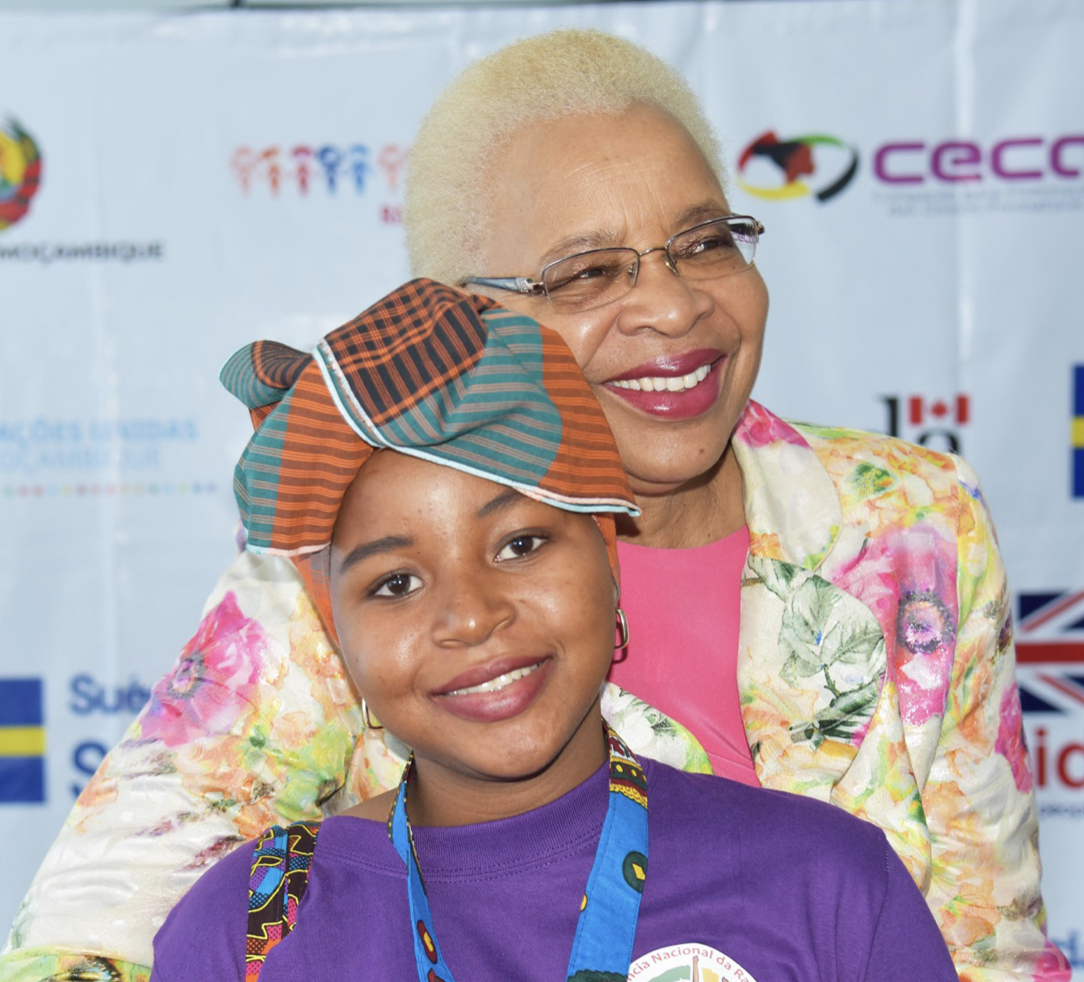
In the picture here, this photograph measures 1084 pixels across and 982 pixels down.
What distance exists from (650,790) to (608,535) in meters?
0.27

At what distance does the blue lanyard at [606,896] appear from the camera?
43.8 inches

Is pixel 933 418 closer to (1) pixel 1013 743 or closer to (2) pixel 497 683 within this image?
(1) pixel 1013 743

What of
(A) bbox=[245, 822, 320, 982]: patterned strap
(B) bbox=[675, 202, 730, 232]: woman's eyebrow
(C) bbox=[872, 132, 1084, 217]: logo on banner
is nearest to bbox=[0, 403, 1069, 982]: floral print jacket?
(A) bbox=[245, 822, 320, 982]: patterned strap

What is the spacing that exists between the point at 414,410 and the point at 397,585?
0.61 ft

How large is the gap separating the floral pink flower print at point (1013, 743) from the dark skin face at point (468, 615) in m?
0.69

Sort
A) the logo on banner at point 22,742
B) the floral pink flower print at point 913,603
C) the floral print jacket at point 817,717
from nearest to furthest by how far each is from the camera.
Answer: the floral print jacket at point 817,717, the floral pink flower print at point 913,603, the logo on banner at point 22,742

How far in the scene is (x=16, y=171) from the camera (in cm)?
302

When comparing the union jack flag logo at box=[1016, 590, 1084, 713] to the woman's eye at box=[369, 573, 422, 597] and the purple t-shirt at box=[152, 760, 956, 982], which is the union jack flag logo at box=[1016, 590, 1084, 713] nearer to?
the purple t-shirt at box=[152, 760, 956, 982]

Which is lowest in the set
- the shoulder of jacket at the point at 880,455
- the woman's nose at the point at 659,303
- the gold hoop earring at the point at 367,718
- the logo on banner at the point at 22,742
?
the logo on banner at the point at 22,742

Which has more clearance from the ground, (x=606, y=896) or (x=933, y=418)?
(x=933, y=418)

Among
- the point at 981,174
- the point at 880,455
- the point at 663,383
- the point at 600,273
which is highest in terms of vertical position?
the point at 981,174

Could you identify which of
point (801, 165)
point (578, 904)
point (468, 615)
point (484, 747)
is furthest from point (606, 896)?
point (801, 165)

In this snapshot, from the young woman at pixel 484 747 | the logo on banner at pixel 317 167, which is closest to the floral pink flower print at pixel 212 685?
the young woman at pixel 484 747

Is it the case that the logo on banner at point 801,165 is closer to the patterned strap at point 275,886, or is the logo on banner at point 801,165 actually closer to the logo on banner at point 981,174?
the logo on banner at point 981,174
